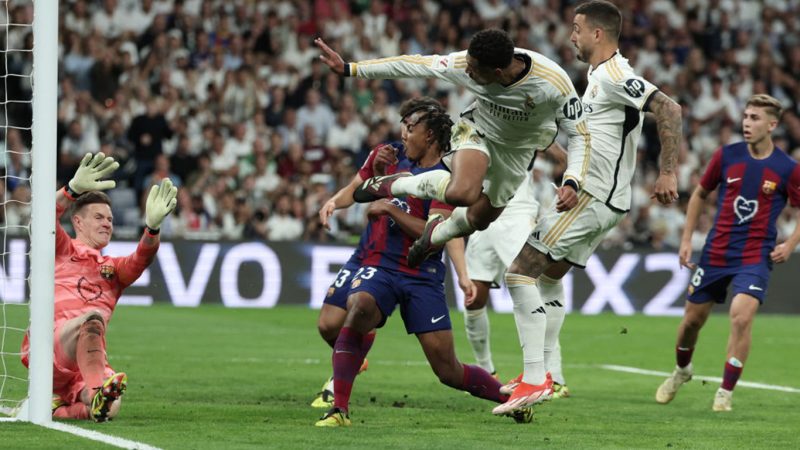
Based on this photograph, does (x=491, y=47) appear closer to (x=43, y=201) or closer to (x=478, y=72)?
(x=478, y=72)

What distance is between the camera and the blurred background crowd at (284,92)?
20891mm

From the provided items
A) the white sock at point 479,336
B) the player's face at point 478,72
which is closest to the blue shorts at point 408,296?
the player's face at point 478,72

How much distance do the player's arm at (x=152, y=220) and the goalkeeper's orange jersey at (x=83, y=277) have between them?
0.6 inches

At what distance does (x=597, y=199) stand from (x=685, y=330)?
1.62 meters

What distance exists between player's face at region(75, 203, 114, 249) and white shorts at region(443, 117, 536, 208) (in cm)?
228

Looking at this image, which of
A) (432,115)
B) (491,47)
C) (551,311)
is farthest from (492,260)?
(491,47)

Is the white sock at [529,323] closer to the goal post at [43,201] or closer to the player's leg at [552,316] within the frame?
the player's leg at [552,316]

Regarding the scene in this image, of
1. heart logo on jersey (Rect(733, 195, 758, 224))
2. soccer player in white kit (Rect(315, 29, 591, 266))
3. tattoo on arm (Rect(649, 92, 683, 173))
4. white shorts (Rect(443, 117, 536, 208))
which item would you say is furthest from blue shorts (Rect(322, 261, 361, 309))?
heart logo on jersey (Rect(733, 195, 758, 224))

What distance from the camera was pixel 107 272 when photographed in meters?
8.30

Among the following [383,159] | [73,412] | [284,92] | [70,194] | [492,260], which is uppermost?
[284,92]

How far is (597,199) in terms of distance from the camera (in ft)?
30.3

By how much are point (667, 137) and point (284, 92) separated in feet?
49.6

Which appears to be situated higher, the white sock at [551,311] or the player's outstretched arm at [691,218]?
the player's outstretched arm at [691,218]

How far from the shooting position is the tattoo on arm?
8.59 meters
